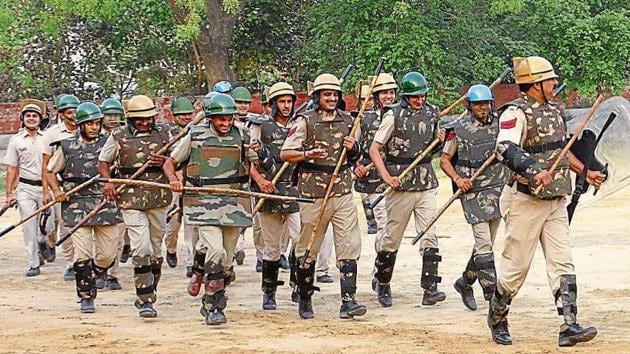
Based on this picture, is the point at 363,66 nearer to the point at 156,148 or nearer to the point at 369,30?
the point at 369,30

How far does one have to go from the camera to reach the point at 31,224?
13430mm

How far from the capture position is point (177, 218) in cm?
1327

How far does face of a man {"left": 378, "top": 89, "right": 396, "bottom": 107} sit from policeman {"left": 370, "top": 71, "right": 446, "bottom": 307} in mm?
1623

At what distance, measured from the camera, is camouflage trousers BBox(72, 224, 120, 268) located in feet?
35.3

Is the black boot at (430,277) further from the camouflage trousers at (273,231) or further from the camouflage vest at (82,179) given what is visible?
the camouflage vest at (82,179)

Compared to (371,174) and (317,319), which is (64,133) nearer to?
(371,174)

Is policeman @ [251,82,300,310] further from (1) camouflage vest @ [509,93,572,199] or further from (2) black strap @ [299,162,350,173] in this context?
(1) camouflage vest @ [509,93,572,199]

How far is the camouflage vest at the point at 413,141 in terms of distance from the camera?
10.3 meters

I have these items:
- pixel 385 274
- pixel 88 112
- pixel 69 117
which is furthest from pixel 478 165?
pixel 69 117

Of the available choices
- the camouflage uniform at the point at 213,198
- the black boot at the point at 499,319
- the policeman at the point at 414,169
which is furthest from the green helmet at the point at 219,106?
the black boot at the point at 499,319

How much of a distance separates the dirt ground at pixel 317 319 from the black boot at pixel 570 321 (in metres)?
0.08

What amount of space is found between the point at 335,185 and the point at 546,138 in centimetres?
217

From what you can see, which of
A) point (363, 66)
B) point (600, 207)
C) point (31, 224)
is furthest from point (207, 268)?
point (363, 66)

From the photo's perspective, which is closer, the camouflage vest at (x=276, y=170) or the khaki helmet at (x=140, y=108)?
the khaki helmet at (x=140, y=108)
